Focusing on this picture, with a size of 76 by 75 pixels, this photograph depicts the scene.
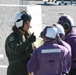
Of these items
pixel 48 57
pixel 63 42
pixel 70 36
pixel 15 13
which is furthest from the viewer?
pixel 15 13

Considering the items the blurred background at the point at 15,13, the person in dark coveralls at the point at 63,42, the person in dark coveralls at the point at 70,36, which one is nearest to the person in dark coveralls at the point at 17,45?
the person in dark coveralls at the point at 63,42

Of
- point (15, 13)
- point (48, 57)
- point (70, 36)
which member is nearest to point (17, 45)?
point (48, 57)

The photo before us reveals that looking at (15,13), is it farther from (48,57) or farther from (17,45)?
(48,57)

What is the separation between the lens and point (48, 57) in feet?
19.6

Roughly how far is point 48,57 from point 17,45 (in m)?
0.62

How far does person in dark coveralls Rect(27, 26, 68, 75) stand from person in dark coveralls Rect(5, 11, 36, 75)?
44 cm

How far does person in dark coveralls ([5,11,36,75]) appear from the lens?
646cm

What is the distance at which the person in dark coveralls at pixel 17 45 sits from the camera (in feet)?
21.2

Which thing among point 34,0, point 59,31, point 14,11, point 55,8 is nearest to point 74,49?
point 59,31

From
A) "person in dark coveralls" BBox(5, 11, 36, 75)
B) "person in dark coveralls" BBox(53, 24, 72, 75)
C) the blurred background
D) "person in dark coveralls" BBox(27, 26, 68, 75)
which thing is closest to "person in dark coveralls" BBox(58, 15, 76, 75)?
"person in dark coveralls" BBox(53, 24, 72, 75)

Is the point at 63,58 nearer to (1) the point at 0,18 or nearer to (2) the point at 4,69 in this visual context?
(2) the point at 4,69

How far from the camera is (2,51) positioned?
1225 centimetres

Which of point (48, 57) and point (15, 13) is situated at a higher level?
point (48, 57)

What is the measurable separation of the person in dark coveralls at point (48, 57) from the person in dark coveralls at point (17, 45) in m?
0.44
